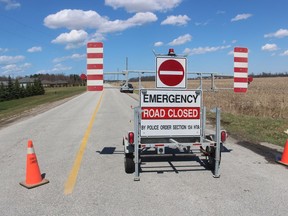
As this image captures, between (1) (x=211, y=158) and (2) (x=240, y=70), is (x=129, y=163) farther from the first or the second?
(2) (x=240, y=70)

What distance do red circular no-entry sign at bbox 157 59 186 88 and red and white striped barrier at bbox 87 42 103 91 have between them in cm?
134

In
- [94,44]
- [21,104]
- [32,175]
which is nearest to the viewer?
[32,175]

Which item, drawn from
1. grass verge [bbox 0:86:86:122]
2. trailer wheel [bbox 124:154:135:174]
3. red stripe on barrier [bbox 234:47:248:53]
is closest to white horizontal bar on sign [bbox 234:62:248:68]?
red stripe on barrier [bbox 234:47:248:53]

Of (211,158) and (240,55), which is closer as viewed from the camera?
(211,158)

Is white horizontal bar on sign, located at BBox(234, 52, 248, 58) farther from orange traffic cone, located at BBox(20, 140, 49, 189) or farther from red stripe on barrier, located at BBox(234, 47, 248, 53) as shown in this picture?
orange traffic cone, located at BBox(20, 140, 49, 189)

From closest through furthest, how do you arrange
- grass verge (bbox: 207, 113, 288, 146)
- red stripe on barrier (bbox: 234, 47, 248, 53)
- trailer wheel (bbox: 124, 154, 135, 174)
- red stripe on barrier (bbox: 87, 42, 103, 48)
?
trailer wheel (bbox: 124, 154, 135, 174) → red stripe on barrier (bbox: 87, 42, 103, 48) → red stripe on barrier (bbox: 234, 47, 248, 53) → grass verge (bbox: 207, 113, 288, 146)

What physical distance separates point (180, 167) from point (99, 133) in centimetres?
546

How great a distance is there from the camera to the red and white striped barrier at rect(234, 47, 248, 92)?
7777 millimetres

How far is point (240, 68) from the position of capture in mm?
7891

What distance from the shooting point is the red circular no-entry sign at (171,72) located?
6383 millimetres

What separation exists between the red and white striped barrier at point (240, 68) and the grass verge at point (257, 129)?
8.38 ft

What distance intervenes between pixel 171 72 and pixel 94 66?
169 centimetres

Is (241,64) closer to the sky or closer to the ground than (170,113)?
closer to the sky

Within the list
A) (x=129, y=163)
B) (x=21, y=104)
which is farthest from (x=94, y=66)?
(x=21, y=104)
